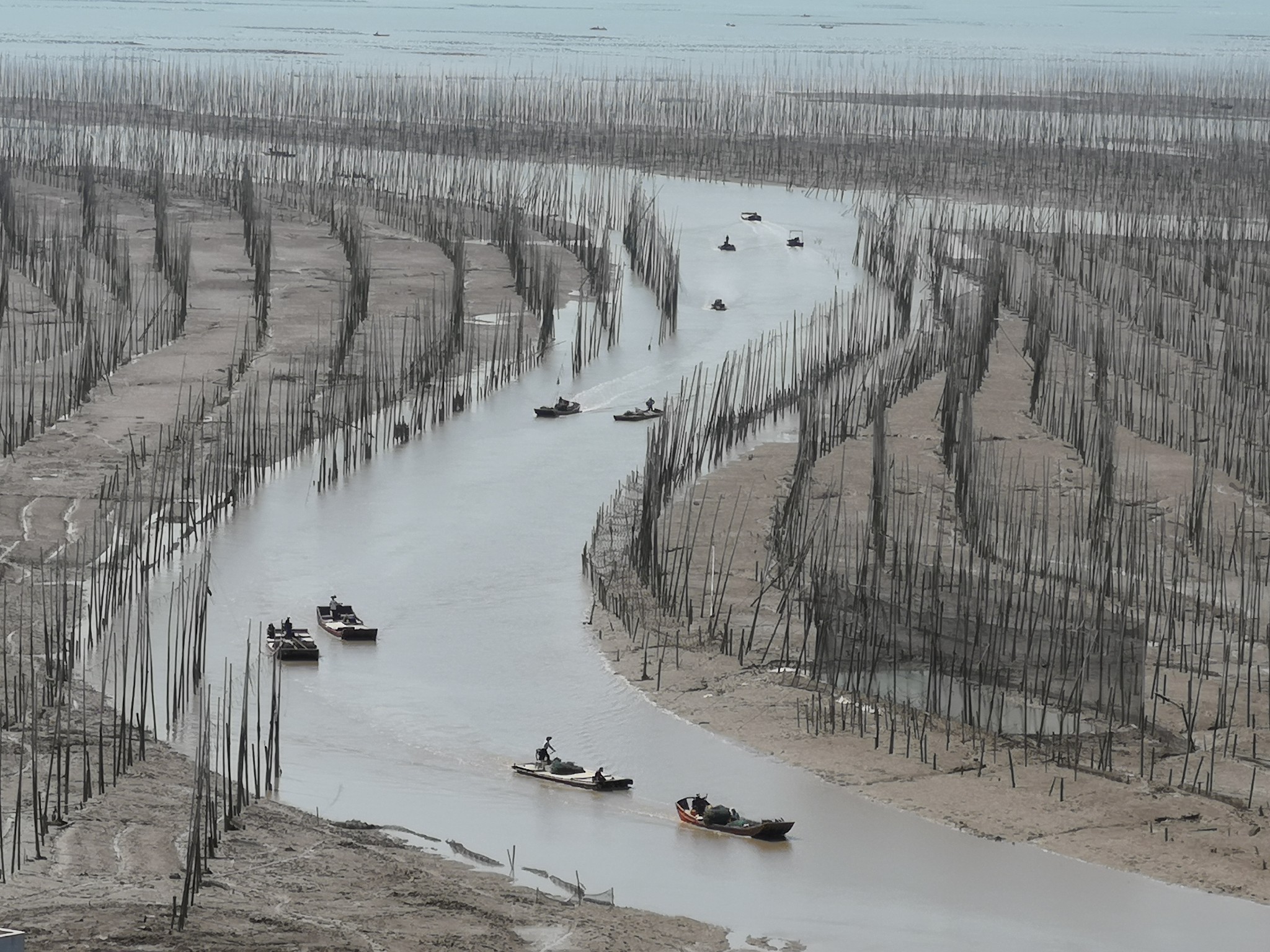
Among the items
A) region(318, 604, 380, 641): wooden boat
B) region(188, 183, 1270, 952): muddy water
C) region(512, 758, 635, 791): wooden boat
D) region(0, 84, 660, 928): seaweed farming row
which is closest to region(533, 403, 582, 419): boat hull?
region(188, 183, 1270, 952): muddy water

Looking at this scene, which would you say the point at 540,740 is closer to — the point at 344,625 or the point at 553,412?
the point at 344,625

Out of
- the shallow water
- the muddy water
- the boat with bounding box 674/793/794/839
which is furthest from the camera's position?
the shallow water

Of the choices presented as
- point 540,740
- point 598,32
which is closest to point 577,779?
point 540,740

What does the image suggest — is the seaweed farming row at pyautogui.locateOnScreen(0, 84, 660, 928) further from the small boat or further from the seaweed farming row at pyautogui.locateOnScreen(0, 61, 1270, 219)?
the seaweed farming row at pyautogui.locateOnScreen(0, 61, 1270, 219)

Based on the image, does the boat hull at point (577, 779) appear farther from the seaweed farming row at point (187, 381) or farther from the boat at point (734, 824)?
the seaweed farming row at point (187, 381)

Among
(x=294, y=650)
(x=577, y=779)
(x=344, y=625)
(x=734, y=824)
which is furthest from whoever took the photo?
(x=344, y=625)
